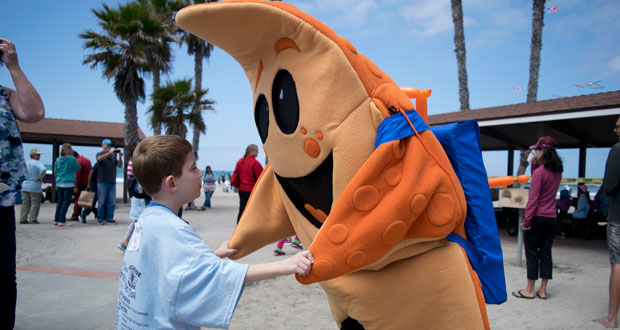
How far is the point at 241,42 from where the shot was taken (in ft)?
5.10

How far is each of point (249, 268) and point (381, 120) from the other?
28.5 inches

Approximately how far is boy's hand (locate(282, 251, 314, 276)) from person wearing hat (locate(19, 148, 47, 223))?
867 cm

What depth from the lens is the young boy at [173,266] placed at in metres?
1.17

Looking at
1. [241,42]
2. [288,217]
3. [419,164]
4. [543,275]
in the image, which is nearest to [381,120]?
[419,164]

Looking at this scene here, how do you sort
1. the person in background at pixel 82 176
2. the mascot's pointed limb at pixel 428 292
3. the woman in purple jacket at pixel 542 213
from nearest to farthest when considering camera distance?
the mascot's pointed limb at pixel 428 292 < the woman in purple jacket at pixel 542 213 < the person in background at pixel 82 176

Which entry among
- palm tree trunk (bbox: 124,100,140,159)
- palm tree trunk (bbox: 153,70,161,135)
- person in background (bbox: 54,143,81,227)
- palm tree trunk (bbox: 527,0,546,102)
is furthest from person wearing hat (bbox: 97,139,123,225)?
palm tree trunk (bbox: 527,0,546,102)

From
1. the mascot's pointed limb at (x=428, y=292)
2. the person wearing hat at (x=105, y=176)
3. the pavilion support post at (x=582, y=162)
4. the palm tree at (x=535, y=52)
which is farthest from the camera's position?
the palm tree at (x=535, y=52)

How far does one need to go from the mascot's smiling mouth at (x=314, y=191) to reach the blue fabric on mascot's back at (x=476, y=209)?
53cm

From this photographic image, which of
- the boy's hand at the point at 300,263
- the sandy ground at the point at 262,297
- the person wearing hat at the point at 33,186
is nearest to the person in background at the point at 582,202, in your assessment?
the sandy ground at the point at 262,297

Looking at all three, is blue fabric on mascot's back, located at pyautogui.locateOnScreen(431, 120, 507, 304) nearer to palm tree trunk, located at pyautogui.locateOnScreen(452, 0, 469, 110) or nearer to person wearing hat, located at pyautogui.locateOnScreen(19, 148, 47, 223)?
person wearing hat, located at pyautogui.locateOnScreen(19, 148, 47, 223)

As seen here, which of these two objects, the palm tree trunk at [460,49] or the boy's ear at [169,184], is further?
the palm tree trunk at [460,49]

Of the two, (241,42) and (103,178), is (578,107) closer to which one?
(241,42)

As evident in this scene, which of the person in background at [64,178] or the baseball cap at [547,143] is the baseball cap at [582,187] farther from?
the person in background at [64,178]

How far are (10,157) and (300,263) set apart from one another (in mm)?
1596
